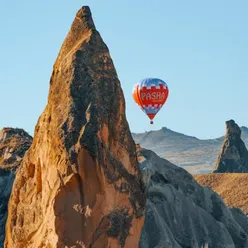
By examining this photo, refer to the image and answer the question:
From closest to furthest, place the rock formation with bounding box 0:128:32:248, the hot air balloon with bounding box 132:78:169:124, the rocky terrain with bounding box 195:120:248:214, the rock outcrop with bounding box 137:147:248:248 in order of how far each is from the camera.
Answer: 1. the rock formation with bounding box 0:128:32:248
2. the rock outcrop with bounding box 137:147:248:248
3. the hot air balloon with bounding box 132:78:169:124
4. the rocky terrain with bounding box 195:120:248:214

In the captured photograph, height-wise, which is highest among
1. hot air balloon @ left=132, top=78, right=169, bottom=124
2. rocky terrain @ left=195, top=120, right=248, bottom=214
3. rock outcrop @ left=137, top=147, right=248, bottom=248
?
hot air balloon @ left=132, top=78, right=169, bottom=124

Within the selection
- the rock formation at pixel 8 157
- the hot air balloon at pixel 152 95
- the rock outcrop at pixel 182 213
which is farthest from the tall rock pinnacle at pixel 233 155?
the rock formation at pixel 8 157

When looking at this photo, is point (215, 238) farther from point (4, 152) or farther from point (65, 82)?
point (65, 82)

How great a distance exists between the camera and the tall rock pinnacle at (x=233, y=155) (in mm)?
81875

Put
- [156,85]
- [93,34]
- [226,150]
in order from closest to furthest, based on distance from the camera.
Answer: [93,34], [156,85], [226,150]

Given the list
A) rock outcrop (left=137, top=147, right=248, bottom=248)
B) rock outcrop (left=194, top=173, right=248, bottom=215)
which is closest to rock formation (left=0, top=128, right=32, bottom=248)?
rock outcrop (left=137, top=147, right=248, bottom=248)

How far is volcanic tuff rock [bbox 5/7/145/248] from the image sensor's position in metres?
15.1

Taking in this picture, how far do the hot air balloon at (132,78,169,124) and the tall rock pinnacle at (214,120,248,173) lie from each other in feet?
72.7

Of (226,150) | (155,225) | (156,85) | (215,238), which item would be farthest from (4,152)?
(226,150)

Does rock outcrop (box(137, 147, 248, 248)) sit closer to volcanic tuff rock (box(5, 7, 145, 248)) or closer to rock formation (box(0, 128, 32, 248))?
rock formation (box(0, 128, 32, 248))

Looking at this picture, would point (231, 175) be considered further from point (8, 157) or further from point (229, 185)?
point (8, 157)

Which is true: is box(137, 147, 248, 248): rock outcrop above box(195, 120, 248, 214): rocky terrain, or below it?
below

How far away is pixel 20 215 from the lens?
52.2 feet

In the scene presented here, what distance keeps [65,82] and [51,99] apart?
32 cm
